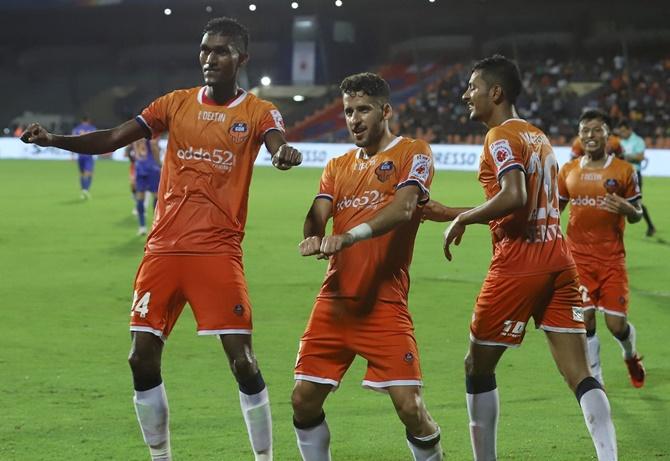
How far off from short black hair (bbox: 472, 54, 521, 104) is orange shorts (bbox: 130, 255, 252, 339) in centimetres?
163

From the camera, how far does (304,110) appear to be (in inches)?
2158

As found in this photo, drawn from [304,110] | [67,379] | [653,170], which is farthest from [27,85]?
[67,379]

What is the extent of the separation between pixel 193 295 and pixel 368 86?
4.64ft

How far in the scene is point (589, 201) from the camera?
8.60 meters

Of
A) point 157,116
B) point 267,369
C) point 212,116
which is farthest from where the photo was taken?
point 267,369

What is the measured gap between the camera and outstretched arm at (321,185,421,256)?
4801mm

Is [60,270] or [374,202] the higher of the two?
[374,202]

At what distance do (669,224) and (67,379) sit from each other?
47.6 feet

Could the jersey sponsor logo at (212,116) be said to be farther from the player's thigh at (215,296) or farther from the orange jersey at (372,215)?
the orange jersey at (372,215)

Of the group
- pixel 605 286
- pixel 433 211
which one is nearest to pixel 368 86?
pixel 433 211

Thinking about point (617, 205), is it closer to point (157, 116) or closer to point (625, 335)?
point (625, 335)

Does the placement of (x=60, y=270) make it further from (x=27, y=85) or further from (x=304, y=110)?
(x=27, y=85)

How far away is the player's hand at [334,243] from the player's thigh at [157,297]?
1.24 meters

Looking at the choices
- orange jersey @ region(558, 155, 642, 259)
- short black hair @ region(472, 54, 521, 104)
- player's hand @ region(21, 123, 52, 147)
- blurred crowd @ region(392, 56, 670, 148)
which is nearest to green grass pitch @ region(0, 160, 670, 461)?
orange jersey @ region(558, 155, 642, 259)
